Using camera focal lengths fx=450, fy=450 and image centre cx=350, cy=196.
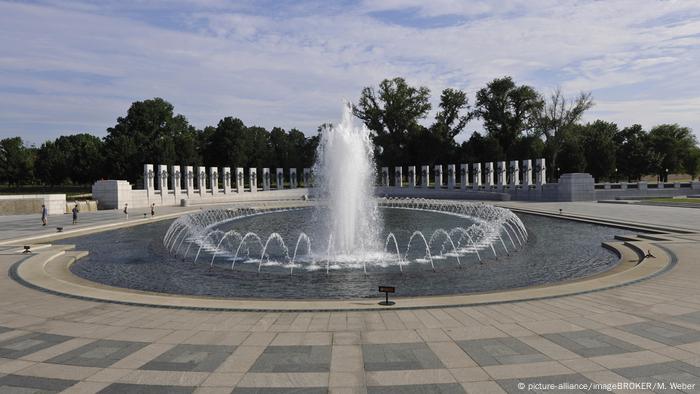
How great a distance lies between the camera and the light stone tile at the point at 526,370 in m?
6.36

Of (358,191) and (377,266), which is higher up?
(358,191)

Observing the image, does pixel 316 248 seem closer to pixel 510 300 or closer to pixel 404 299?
pixel 404 299

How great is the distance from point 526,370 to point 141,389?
5.40 m

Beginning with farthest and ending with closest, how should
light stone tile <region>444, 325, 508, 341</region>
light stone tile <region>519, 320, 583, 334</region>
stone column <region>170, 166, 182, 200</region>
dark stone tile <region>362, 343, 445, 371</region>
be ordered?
stone column <region>170, 166, 182, 200</region>
light stone tile <region>519, 320, 583, 334</region>
light stone tile <region>444, 325, 508, 341</region>
dark stone tile <region>362, 343, 445, 371</region>

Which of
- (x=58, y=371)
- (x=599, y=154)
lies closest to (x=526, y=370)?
(x=58, y=371)

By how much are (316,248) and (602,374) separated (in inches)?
556

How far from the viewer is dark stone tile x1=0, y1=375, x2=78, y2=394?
6102mm

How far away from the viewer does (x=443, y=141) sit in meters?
80.3

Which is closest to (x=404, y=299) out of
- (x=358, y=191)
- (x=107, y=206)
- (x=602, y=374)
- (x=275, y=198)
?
(x=602, y=374)

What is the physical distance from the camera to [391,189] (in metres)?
69.4

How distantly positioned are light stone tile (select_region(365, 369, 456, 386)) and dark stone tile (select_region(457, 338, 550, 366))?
2.49 feet

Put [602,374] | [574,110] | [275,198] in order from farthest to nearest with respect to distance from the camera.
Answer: [574,110], [275,198], [602,374]

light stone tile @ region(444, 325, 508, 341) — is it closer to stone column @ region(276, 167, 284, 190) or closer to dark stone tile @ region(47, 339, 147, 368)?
dark stone tile @ region(47, 339, 147, 368)

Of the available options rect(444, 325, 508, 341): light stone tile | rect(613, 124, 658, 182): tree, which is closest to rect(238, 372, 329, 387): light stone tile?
rect(444, 325, 508, 341): light stone tile
